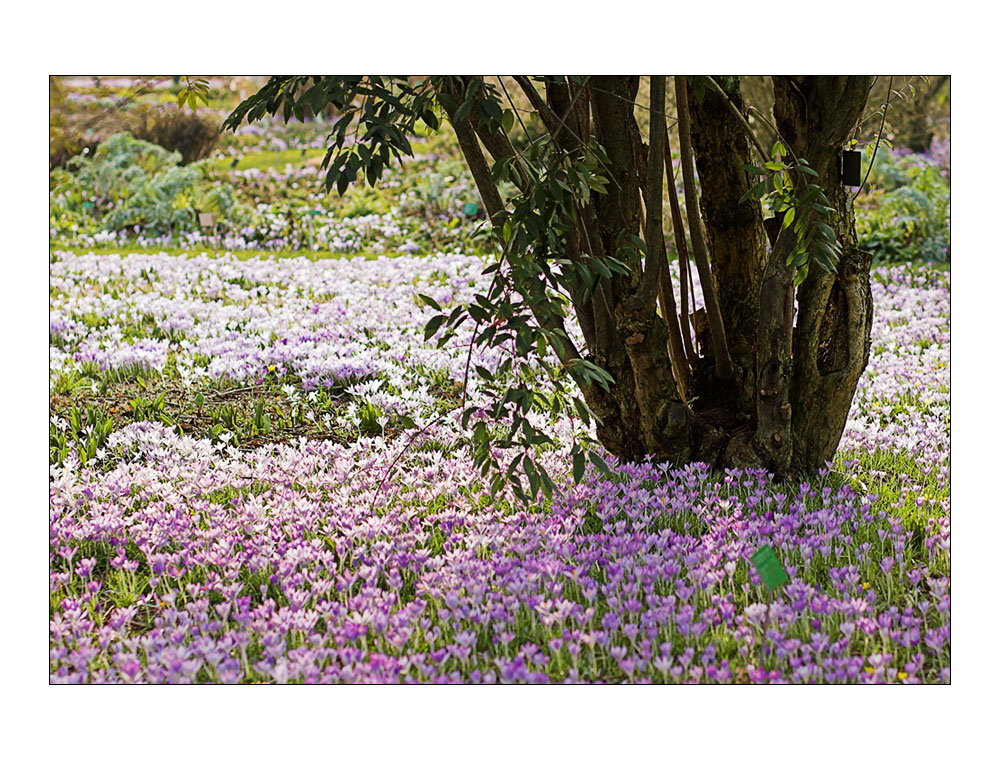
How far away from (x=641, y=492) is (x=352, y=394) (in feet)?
5.62

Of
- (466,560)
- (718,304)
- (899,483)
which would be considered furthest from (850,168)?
(466,560)

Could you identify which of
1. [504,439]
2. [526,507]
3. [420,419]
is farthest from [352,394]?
[526,507]

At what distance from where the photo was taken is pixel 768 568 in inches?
91.0

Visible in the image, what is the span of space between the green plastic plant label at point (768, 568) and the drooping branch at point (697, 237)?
1030mm

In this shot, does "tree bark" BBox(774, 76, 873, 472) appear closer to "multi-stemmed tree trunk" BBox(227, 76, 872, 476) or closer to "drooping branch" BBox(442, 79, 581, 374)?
"multi-stemmed tree trunk" BBox(227, 76, 872, 476)

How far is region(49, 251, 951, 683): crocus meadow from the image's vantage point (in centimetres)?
220

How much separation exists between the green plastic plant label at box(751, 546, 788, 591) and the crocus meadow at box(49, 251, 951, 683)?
7cm

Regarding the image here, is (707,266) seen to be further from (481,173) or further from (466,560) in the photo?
(466,560)

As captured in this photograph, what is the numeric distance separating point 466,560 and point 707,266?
130 centimetres

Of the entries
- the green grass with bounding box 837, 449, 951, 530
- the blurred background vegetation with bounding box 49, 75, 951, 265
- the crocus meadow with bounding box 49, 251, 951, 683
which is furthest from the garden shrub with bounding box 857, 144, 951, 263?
the green grass with bounding box 837, 449, 951, 530

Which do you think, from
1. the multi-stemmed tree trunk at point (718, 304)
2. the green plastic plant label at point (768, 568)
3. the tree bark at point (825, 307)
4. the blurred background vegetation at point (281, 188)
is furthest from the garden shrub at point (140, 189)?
the green plastic plant label at point (768, 568)

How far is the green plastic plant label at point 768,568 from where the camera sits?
7.56ft

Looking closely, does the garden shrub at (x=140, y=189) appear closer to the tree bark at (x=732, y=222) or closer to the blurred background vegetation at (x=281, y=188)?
the blurred background vegetation at (x=281, y=188)

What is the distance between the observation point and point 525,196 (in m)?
2.51
